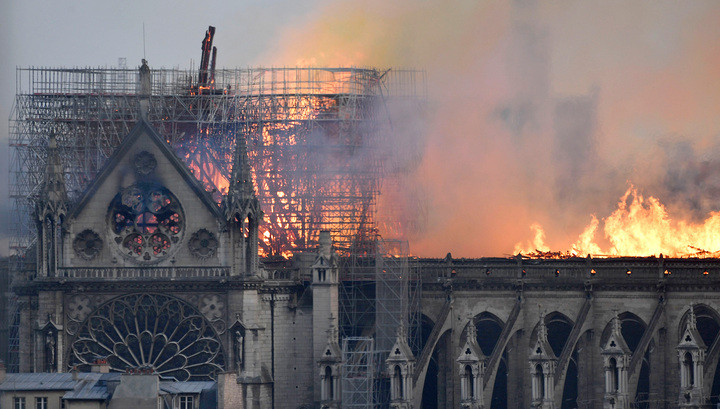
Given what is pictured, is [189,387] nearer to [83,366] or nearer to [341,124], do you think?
[83,366]

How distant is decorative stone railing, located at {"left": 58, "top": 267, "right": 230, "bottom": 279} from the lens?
392 ft

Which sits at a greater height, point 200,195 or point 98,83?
point 98,83

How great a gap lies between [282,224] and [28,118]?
1703 cm

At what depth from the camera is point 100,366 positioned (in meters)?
116

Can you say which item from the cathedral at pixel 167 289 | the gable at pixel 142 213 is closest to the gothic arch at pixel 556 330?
the cathedral at pixel 167 289

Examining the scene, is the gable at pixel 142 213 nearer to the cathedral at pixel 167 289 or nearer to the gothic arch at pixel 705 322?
the cathedral at pixel 167 289

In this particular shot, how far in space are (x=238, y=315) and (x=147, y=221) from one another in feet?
Answer: 24.9

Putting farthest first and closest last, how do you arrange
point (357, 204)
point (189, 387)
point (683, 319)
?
point (357, 204)
point (683, 319)
point (189, 387)

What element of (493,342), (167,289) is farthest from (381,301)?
(167,289)

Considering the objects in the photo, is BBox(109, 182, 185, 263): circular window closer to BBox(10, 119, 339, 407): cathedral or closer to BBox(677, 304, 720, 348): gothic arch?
BBox(10, 119, 339, 407): cathedral

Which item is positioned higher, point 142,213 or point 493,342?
point 142,213

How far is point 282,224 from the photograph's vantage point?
134250 mm

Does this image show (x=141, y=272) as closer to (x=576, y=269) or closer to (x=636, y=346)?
(x=576, y=269)

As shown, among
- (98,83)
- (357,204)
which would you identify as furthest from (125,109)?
(357,204)
